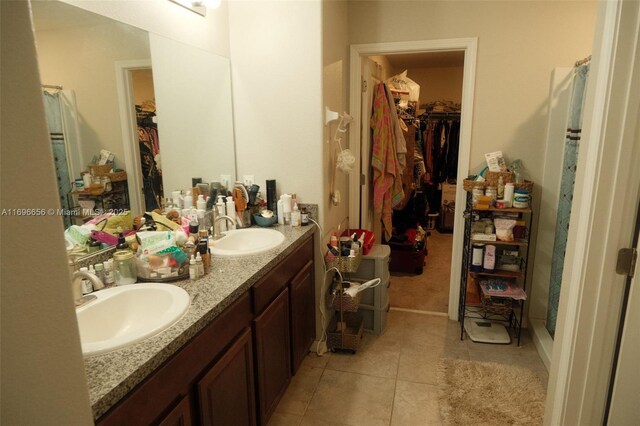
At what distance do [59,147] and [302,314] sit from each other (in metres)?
1.45

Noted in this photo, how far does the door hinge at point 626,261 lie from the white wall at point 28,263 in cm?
145

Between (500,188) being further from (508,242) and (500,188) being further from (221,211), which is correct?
(221,211)

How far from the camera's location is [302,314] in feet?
7.29

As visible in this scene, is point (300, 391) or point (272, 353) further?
point (300, 391)

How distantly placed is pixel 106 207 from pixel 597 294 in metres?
1.84

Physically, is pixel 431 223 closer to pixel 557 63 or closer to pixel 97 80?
pixel 557 63

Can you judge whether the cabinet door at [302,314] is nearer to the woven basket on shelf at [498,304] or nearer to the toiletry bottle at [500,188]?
the woven basket on shelf at [498,304]

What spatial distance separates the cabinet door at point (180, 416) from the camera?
3.52ft

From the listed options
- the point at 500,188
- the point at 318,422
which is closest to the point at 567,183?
the point at 500,188

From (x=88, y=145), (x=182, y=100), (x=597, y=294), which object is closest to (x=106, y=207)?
(x=88, y=145)

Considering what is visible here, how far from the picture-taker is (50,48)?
1344mm

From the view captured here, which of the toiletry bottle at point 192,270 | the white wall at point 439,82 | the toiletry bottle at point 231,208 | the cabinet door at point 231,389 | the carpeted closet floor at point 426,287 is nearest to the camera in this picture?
the cabinet door at point 231,389

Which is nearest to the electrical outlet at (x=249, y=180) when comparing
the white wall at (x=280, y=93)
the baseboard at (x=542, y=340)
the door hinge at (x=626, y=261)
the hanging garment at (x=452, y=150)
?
the white wall at (x=280, y=93)

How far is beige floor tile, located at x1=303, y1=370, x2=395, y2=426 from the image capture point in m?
1.98
